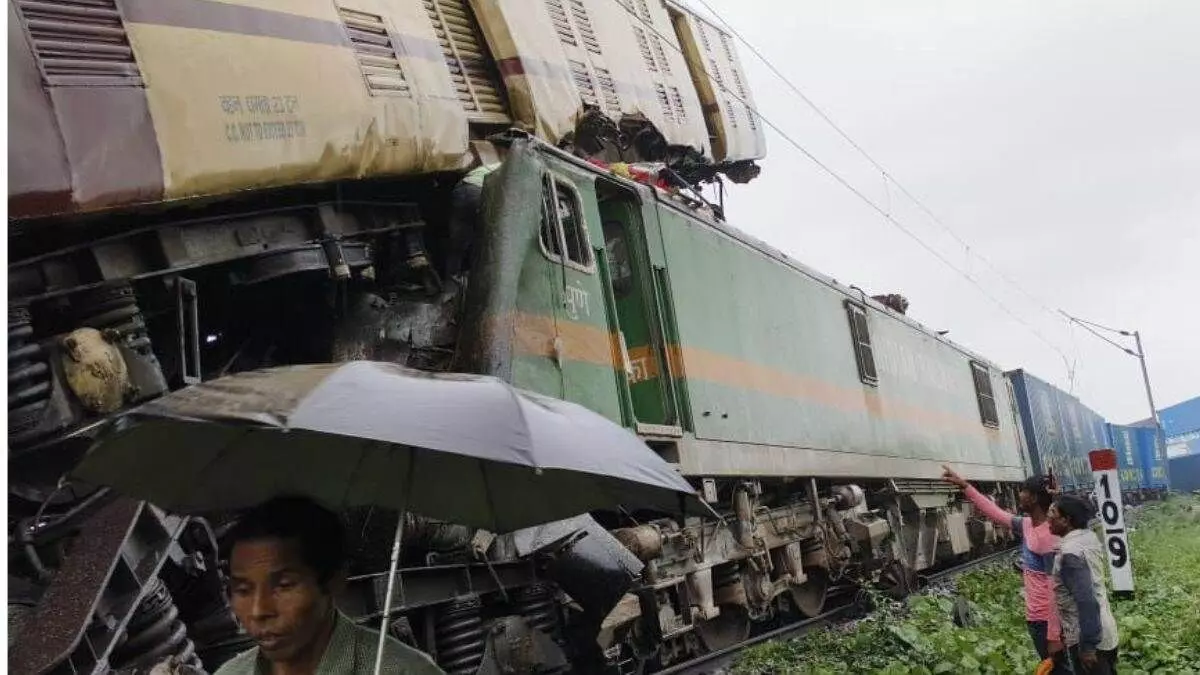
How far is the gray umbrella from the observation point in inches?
82.9

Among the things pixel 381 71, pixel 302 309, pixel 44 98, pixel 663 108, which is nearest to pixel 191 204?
pixel 44 98

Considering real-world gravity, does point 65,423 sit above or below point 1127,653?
above

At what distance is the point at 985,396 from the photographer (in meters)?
17.3

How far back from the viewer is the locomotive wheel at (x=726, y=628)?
25.6 ft

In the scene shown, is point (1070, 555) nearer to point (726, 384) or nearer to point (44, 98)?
point (726, 384)

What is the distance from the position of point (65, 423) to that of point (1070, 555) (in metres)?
4.53

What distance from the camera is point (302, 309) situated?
514cm

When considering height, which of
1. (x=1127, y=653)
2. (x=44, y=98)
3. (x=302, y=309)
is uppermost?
(x=44, y=98)

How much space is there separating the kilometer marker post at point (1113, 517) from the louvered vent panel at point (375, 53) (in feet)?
17.3

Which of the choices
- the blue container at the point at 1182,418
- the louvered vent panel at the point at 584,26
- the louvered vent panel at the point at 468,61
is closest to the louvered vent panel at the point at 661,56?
the louvered vent panel at the point at 584,26

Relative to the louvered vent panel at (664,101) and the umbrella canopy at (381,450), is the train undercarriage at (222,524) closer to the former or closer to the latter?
the umbrella canopy at (381,450)

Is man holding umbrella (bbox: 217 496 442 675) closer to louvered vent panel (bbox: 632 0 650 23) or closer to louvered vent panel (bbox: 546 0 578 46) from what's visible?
louvered vent panel (bbox: 546 0 578 46)

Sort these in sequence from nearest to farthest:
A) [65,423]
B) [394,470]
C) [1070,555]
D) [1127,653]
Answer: [394,470] < [65,423] < [1070,555] < [1127,653]

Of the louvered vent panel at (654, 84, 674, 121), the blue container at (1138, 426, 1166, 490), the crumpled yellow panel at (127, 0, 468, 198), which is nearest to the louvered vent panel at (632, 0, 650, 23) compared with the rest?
the louvered vent panel at (654, 84, 674, 121)
